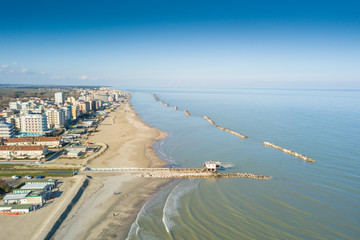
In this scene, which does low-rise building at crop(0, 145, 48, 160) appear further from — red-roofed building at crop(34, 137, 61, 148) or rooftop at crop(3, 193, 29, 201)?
rooftop at crop(3, 193, 29, 201)

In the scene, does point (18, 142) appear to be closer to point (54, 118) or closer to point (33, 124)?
point (33, 124)

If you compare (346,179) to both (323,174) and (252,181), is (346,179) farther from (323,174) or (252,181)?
(252,181)

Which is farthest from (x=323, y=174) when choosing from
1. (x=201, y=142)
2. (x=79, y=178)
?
(x=79, y=178)

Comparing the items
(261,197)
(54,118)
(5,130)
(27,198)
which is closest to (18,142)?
(5,130)

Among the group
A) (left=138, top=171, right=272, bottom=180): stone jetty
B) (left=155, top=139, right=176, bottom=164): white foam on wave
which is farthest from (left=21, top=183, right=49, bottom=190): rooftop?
(left=155, top=139, right=176, bottom=164): white foam on wave

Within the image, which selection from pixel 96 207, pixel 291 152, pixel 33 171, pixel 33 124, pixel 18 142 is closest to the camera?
pixel 96 207

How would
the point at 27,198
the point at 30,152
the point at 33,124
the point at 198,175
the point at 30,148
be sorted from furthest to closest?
the point at 33,124 → the point at 30,148 → the point at 30,152 → the point at 198,175 → the point at 27,198
